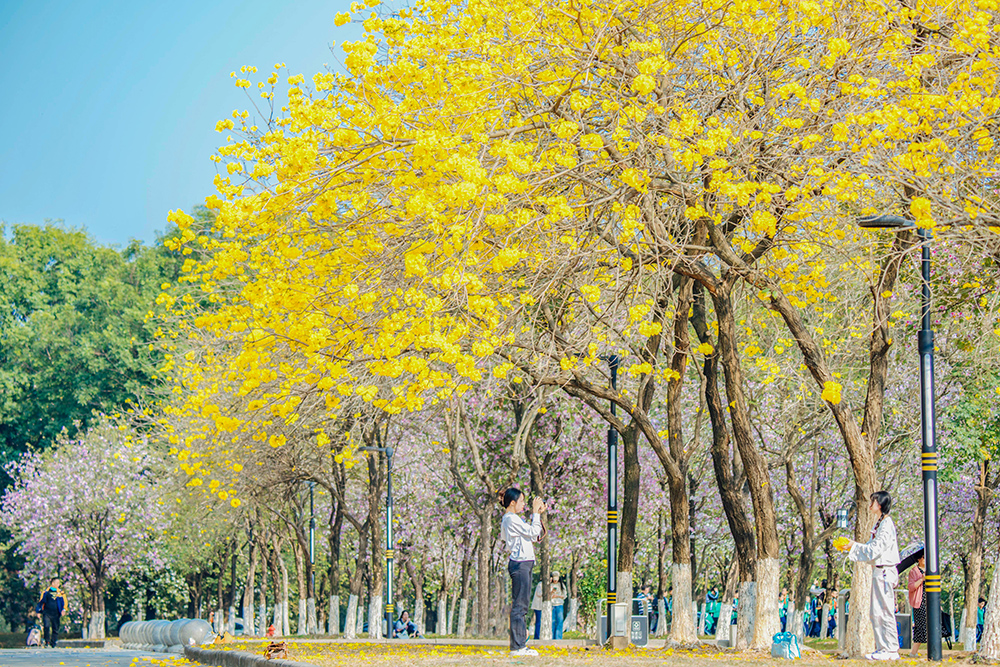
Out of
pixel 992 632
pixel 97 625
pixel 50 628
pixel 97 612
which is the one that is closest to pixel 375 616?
pixel 50 628

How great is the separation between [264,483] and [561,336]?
54.7 feet

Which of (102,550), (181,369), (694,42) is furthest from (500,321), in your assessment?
(102,550)

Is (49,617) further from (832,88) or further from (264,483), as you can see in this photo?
(832,88)

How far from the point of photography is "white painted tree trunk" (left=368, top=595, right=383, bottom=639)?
3206 centimetres

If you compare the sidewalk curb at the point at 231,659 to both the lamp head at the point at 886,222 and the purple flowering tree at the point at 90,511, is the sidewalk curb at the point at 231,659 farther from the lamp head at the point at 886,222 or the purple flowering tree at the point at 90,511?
the purple flowering tree at the point at 90,511

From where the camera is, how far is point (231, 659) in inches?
592

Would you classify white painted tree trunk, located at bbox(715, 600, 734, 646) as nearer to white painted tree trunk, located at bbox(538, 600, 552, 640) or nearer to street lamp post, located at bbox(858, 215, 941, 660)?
white painted tree trunk, located at bbox(538, 600, 552, 640)

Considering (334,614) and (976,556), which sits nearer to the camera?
(976,556)

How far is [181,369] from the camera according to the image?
31.4 meters

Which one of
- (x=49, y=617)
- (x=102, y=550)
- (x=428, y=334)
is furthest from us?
(x=102, y=550)

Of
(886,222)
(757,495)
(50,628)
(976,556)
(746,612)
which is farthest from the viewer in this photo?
(50,628)

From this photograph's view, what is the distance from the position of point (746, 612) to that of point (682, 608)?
39.2 inches

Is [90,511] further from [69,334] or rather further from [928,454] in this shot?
[928,454]

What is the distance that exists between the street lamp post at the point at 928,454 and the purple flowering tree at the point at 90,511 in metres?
36.7
